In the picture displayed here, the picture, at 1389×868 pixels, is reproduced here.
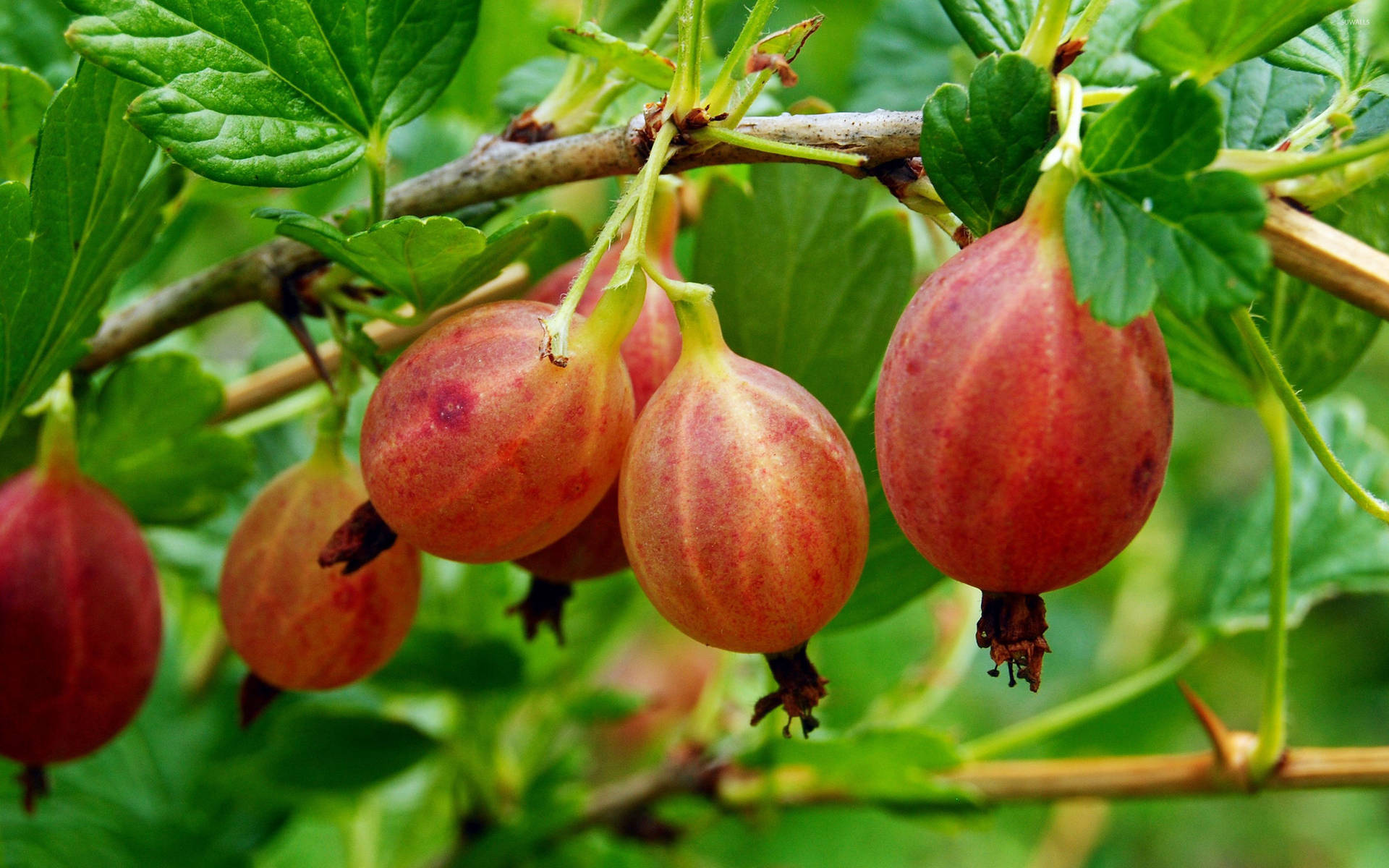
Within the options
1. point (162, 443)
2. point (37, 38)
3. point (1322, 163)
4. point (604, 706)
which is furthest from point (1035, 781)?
point (37, 38)

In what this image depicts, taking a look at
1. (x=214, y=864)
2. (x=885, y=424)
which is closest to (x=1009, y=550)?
(x=885, y=424)

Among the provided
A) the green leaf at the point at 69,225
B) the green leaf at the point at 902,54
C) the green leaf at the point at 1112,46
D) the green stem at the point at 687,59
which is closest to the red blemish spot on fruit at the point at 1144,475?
the green stem at the point at 687,59

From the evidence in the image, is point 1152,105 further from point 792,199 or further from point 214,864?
point 214,864

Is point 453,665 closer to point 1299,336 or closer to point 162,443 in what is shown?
point 162,443

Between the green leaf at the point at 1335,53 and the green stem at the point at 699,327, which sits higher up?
the green leaf at the point at 1335,53

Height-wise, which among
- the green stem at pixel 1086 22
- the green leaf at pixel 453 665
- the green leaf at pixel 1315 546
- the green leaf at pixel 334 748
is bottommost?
the green leaf at pixel 334 748

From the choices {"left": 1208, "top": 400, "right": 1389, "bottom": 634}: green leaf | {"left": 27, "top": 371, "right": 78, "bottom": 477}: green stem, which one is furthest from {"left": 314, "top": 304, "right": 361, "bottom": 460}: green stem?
{"left": 1208, "top": 400, "right": 1389, "bottom": 634}: green leaf

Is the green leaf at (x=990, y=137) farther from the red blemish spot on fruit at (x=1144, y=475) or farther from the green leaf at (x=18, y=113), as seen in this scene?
the green leaf at (x=18, y=113)

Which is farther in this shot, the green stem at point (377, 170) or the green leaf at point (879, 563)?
the green leaf at point (879, 563)
